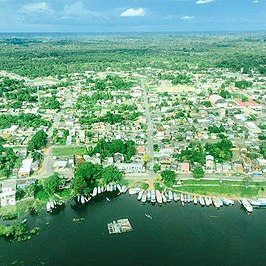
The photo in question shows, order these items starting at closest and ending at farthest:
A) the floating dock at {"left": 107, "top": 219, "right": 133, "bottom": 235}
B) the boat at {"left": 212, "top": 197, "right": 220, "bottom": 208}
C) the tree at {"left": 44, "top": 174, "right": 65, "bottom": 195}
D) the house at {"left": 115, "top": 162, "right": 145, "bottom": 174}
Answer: the floating dock at {"left": 107, "top": 219, "right": 133, "bottom": 235}
the boat at {"left": 212, "top": 197, "right": 220, "bottom": 208}
the tree at {"left": 44, "top": 174, "right": 65, "bottom": 195}
the house at {"left": 115, "top": 162, "right": 145, "bottom": 174}

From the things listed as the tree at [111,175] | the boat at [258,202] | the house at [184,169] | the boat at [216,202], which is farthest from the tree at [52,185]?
the boat at [258,202]

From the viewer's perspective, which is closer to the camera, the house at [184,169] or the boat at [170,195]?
the boat at [170,195]

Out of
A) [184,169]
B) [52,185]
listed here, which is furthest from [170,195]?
[52,185]

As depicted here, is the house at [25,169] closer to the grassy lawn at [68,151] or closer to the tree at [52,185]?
the tree at [52,185]

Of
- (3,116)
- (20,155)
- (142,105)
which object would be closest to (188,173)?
(20,155)

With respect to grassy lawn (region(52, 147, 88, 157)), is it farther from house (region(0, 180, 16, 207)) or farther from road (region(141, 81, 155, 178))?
house (region(0, 180, 16, 207))

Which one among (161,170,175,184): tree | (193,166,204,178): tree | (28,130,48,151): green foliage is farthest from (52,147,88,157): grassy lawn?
(193,166,204,178): tree
